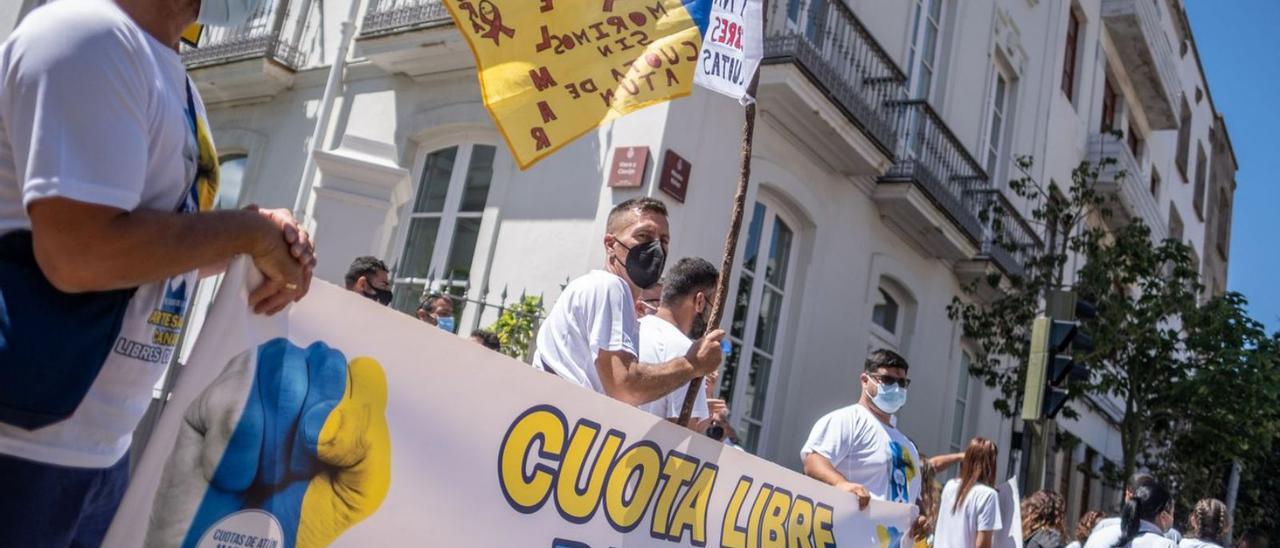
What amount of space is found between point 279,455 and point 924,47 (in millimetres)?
12243

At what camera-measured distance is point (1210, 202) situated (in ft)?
104

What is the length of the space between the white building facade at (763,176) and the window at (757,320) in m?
0.02

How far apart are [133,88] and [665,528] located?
2.11m

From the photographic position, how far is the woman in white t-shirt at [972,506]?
255 inches

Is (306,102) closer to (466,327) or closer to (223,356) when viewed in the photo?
(466,327)

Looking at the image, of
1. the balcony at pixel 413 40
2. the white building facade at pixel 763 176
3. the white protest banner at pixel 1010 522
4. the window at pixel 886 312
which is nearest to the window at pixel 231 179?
the white building facade at pixel 763 176

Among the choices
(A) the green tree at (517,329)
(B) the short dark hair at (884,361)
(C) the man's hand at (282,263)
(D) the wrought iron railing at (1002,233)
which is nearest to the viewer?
(C) the man's hand at (282,263)

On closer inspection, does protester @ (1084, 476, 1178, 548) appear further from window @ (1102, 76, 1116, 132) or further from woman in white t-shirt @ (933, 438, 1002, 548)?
window @ (1102, 76, 1116, 132)

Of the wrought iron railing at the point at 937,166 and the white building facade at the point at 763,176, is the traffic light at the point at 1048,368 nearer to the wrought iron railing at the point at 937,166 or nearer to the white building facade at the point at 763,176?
the white building facade at the point at 763,176

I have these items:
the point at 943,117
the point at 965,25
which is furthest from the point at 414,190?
the point at 965,25

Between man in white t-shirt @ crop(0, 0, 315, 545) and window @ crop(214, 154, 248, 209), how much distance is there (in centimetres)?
1098

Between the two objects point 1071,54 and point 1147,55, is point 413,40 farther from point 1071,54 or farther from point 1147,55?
point 1147,55

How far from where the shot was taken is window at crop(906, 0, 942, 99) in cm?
1277

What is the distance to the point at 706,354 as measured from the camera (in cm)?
341
